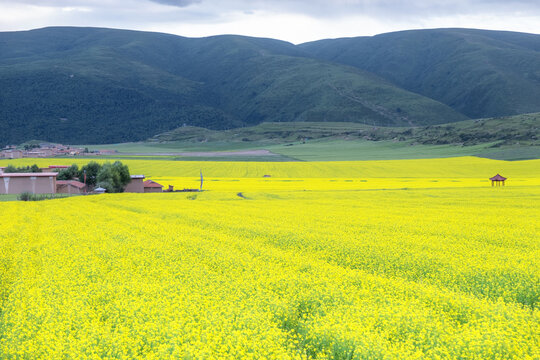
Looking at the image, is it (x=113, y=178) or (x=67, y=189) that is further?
(x=113, y=178)

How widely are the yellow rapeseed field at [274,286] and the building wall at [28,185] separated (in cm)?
3487

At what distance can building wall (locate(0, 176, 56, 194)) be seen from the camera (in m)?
69.1

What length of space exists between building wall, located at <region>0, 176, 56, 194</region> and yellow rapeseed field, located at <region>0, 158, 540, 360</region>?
34.9m

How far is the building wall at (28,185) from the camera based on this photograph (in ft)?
227

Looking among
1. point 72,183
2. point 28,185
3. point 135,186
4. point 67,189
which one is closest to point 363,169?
point 135,186

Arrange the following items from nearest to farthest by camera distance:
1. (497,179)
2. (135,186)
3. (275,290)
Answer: (275,290), (497,179), (135,186)

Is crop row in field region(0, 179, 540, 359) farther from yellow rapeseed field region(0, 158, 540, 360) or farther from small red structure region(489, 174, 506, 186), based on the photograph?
small red structure region(489, 174, 506, 186)

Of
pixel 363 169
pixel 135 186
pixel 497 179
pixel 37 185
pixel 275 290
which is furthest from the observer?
Result: pixel 363 169

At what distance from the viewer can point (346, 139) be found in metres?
197

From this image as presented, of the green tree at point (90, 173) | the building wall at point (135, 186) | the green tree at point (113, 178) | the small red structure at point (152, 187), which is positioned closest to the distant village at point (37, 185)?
the green tree at point (113, 178)

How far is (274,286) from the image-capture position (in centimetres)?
1471

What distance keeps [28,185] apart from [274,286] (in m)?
64.2

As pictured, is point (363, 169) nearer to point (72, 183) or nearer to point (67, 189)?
point (72, 183)

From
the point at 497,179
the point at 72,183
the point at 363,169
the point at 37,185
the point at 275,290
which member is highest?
the point at 275,290
